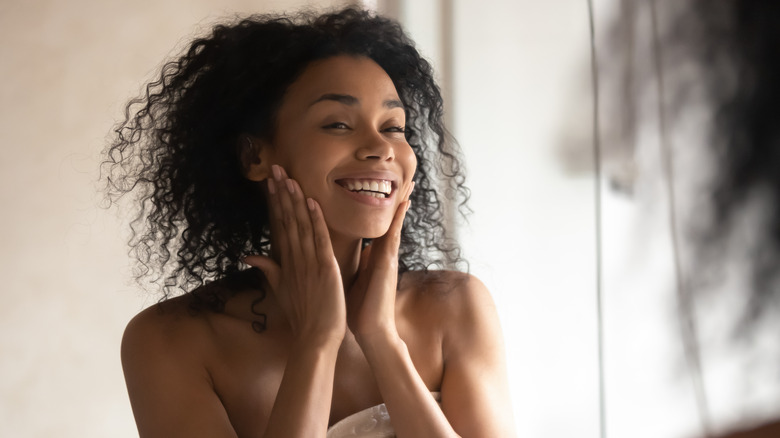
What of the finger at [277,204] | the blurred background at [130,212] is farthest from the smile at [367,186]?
the blurred background at [130,212]

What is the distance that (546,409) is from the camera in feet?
8.64

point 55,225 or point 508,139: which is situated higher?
point 508,139

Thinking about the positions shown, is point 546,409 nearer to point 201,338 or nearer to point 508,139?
point 508,139

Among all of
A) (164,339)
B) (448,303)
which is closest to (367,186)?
(448,303)

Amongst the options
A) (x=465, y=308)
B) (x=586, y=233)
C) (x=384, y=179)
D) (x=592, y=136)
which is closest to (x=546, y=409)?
(x=586, y=233)

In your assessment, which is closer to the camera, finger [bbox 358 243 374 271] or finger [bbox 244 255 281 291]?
finger [bbox 244 255 281 291]

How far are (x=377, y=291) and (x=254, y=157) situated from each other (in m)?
0.36

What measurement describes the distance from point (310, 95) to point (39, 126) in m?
1.22

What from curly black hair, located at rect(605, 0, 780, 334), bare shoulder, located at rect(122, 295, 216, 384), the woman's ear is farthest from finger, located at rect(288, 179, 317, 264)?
curly black hair, located at rect(605, 0, 780, 334)

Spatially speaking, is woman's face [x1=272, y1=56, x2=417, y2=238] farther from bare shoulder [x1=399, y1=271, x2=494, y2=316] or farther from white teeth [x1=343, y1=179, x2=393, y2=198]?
Answer: bare shoulder [x1=399, y1=271, x2=494, y2=316]

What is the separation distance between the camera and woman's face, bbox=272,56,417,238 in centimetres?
142

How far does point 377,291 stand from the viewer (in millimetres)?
1436

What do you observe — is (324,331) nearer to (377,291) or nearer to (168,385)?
(377,291)

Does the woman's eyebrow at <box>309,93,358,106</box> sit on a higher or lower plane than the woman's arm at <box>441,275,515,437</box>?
higher
